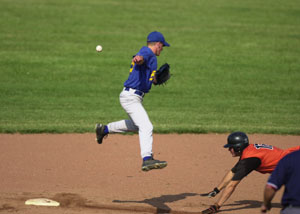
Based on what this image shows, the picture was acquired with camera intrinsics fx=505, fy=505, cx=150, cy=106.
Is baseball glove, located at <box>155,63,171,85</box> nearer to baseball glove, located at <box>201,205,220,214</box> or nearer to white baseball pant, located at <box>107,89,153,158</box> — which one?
white baseball pant, located at <box>107,89,153,158</box>

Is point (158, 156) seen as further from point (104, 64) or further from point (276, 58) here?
point (276, 58)

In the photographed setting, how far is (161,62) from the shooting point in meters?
20.2

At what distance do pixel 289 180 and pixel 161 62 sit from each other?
15.3 m

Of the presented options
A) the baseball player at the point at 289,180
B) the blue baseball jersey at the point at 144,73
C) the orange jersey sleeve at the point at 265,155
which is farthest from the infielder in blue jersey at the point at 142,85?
the baseball player at the point at 289,180

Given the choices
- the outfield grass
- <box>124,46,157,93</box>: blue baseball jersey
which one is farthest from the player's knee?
the outfield grass

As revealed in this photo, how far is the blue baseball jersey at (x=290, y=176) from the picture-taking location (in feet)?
16.8

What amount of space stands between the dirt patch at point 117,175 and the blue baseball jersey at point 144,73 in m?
1.96

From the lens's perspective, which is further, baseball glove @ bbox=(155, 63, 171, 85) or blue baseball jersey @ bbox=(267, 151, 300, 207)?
baseball glove @ bbox=(155, 63, 171, 85)

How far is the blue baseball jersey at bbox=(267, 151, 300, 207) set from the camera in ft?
16.8

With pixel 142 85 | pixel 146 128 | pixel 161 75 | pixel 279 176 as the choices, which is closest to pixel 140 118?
pixel 146 128

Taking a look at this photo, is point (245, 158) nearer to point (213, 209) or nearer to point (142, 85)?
point (213, 209)

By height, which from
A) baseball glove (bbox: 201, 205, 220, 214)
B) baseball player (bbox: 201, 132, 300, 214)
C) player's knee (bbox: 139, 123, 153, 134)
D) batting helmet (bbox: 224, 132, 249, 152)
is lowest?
baseball glove (bbox: 201, 205, 220, 214)

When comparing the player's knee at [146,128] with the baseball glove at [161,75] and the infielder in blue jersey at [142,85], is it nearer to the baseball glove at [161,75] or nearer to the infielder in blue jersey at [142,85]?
the infielder in blue jersey at [142,85]

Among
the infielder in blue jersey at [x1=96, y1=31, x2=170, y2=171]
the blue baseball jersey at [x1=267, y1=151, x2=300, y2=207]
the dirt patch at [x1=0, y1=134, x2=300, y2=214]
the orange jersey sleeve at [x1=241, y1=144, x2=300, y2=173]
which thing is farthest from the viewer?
the dirt patch at [x1=0, y1=134, x2=300, y2=214]
